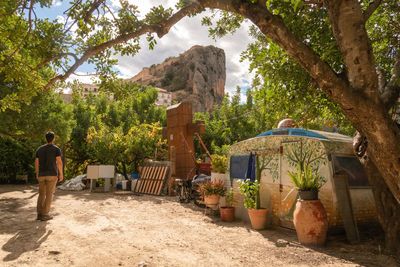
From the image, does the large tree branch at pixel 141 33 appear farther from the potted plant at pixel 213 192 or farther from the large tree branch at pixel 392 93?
the potted plant at pixel 213 192

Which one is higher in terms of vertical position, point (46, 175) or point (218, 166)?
point (218, 166)

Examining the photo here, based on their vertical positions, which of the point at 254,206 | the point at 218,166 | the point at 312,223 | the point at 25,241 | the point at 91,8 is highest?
the point at 91,8

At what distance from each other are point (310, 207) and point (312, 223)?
0.31 m

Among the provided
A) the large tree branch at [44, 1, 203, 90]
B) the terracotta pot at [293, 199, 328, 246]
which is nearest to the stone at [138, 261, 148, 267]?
the large tree branch at [44, 1, 203, 90]

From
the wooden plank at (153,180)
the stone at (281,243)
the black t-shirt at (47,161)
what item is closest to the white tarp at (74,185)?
the wooden plank at (153,180)

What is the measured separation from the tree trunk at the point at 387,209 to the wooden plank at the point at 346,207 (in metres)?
0.80

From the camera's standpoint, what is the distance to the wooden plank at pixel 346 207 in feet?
23.2

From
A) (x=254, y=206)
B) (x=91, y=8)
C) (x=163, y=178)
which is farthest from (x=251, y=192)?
(x=163, y=178)

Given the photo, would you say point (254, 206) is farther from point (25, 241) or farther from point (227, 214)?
point (25, 241)

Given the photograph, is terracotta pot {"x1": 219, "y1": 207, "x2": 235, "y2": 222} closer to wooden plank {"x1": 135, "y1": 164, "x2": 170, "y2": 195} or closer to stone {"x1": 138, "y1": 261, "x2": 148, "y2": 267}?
stone {"x1": 138, "y1": 261, "x2": 148, "y2": 267}

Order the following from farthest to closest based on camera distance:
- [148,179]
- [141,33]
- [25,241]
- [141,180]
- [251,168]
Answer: [141,180]
[148,179]
[251,168]
[25,241]
[141,33]

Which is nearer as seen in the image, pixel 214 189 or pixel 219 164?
pixel 214 189

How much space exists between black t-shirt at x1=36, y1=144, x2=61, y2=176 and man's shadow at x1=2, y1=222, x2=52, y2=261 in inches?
51.6

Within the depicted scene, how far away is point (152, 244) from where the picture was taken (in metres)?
6.32
